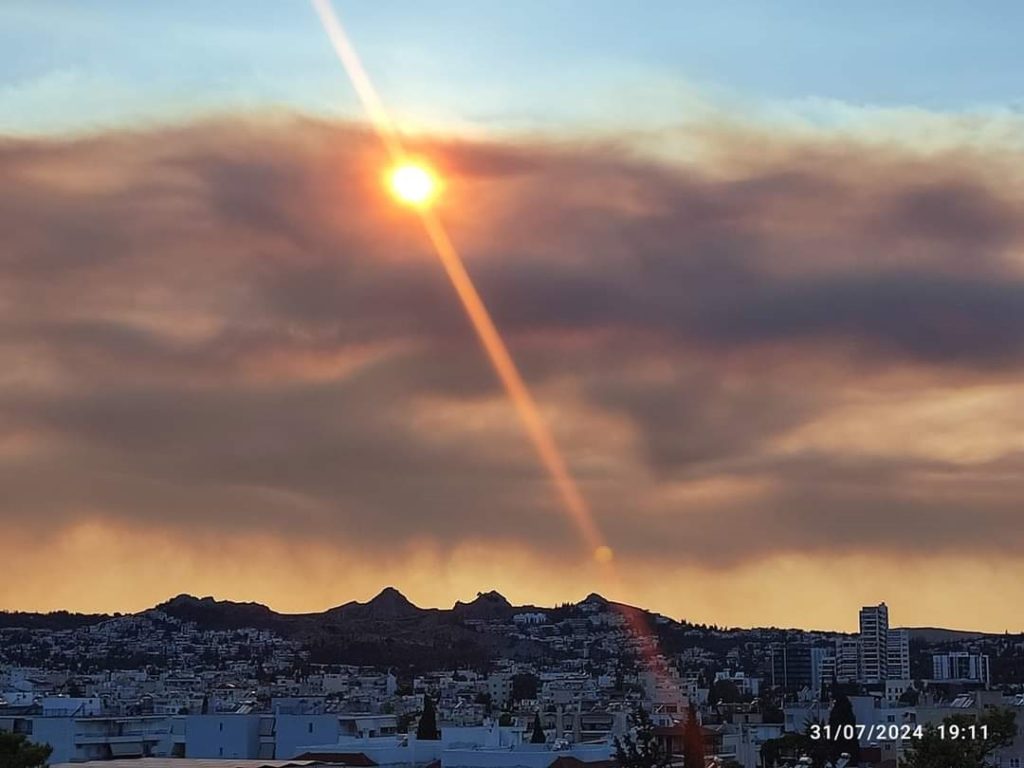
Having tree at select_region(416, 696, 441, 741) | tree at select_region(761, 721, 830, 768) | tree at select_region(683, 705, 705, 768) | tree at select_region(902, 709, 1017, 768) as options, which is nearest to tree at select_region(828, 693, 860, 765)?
tree at select_region(761, 721, 830, 768)

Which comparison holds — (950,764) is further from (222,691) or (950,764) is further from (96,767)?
(222,691)

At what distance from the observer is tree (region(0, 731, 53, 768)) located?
46375 mm

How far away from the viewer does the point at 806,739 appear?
291ft

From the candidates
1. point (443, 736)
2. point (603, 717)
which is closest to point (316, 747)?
point (443, 736)

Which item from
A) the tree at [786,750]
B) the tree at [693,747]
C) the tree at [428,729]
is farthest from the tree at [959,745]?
the tree at [428,729]

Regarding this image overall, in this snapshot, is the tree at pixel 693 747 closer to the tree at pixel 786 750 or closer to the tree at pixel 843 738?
the tree at pixel 843 738

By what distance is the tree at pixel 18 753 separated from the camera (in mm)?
46375

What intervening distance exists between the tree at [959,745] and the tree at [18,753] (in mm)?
22898

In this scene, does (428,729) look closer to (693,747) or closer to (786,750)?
(786,750)

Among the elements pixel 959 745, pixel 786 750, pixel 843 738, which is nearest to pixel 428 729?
pixel 786 750

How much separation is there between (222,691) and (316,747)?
11672cm

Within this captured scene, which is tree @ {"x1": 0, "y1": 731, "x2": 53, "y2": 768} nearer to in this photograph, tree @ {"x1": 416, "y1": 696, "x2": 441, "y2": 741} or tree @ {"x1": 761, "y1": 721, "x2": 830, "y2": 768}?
tree @ {"x1": 416, "y1": 696, "x2": 441, "y2": 741}

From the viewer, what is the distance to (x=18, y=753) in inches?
1839

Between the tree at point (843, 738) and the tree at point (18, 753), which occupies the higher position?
the tree at point (843, 738)
